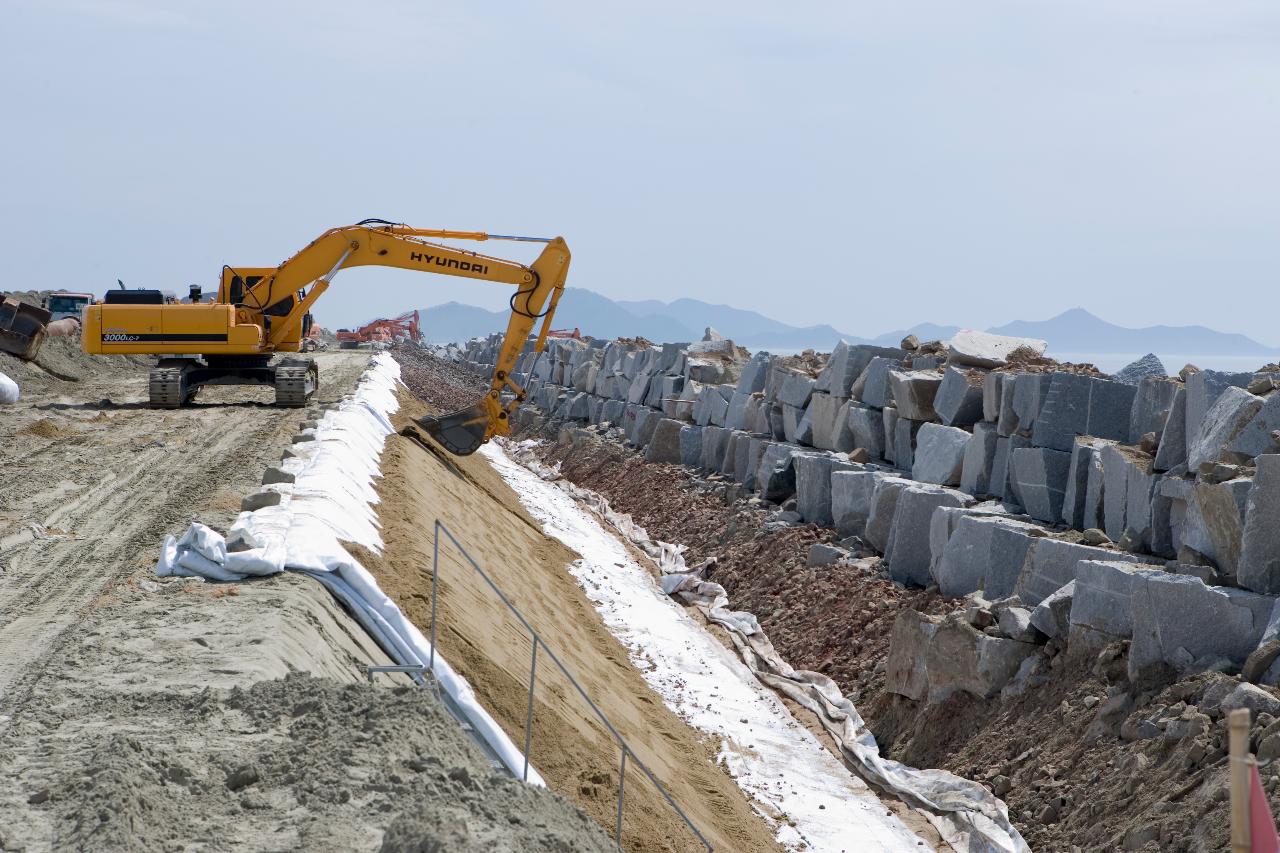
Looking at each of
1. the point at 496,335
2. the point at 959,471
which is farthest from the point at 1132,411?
the point at 496,335

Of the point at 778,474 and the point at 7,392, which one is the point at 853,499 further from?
the point at 7,392

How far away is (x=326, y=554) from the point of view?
287 inches

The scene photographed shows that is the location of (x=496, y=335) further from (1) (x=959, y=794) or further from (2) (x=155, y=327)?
(1) (x=959, y=794)

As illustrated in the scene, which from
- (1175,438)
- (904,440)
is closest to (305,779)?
(1175,438)

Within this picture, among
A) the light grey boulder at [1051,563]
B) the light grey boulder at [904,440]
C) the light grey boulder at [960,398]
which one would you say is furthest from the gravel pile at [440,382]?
the light grey boulder at [1051,563]

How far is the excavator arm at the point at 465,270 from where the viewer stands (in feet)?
54.0

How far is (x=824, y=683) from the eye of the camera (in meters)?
10.4

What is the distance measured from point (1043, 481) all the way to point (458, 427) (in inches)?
321

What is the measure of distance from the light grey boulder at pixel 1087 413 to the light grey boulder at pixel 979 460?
0.95 m

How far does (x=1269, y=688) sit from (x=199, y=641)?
18.2 feet

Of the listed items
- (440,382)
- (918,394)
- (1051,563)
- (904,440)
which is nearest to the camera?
(1051,563)

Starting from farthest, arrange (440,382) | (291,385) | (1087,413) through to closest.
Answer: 1. (440,382)
2. (291,385)
3. (1087,413)

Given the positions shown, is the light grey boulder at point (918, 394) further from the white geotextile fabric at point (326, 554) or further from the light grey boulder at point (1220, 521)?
the white geotextile fabric at point (326, 554)

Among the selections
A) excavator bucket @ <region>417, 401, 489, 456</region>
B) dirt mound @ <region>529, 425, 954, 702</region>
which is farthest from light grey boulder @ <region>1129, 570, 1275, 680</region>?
excavator bucket @ <region>417, 401, 489, 456</region>
